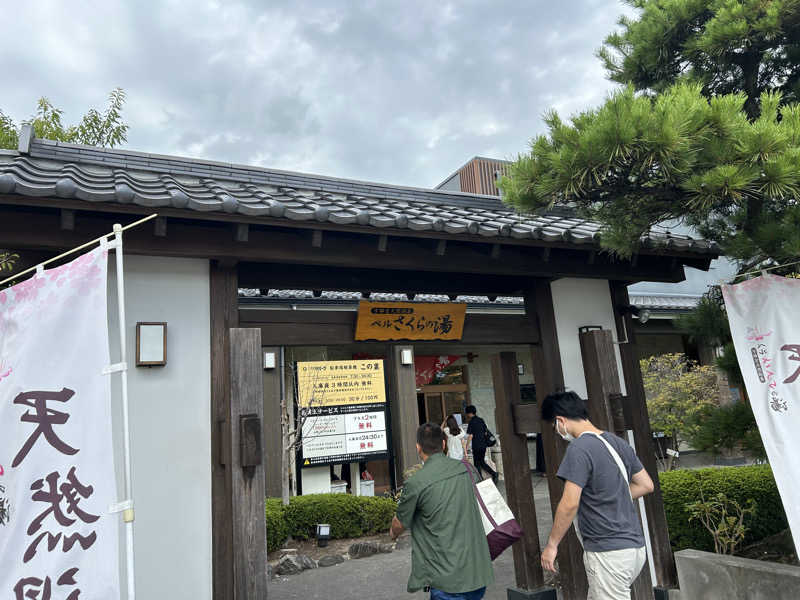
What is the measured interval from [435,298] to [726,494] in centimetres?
699

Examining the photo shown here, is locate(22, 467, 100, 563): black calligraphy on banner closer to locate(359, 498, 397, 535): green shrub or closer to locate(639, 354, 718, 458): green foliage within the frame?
locate(359, 498, 397, 535): green shrub

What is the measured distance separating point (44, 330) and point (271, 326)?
6.70ft

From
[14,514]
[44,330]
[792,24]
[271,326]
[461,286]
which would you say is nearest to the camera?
[14,514]

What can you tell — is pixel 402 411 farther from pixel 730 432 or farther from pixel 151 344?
pixel 151 344

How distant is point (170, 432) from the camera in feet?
13.9

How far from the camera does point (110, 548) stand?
2.68 meters

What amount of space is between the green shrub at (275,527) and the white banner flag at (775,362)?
680 centimetres

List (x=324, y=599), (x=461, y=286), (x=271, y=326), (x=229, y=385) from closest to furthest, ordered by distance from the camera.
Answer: (x=229, y=385) < (x=271, y=326) < (x=461, y=286) < (x=324, y=599)

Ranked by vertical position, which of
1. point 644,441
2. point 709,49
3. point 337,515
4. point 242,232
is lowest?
point 337,515

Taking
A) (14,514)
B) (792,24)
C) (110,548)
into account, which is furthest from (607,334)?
(14,514)

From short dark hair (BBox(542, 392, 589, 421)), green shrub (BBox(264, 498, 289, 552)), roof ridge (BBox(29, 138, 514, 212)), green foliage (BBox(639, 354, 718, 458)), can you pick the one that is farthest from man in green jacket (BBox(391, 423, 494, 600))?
green foliage (BBox(639, 354, 718, 458))

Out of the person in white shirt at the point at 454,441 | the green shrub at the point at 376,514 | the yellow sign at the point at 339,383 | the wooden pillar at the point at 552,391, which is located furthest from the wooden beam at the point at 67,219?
the person in white shirt at the point at 454,441

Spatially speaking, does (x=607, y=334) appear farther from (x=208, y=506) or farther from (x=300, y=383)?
(x=300, y=383)

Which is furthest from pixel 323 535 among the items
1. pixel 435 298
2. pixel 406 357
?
pixel 435 298
